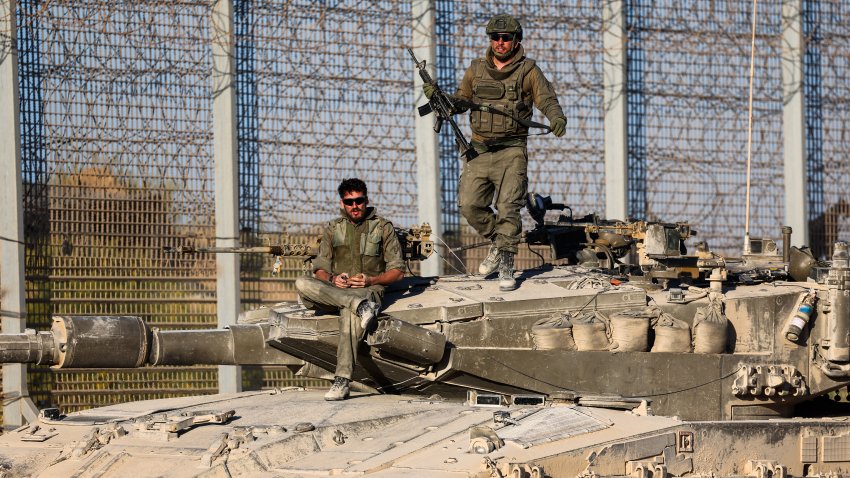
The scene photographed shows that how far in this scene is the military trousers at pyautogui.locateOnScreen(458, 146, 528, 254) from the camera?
45.6 ft

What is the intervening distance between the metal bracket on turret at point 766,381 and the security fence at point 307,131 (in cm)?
805

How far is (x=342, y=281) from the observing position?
1267cm

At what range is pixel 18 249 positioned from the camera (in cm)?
1977

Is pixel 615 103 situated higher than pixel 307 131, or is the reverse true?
pixel 615 103

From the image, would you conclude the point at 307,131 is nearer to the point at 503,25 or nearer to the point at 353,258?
the point at 503,25

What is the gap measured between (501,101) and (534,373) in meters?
2.74

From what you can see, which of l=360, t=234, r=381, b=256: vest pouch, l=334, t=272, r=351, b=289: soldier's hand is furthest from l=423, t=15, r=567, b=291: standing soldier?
l=334, t=272, r=351, b=289: soldier's hand

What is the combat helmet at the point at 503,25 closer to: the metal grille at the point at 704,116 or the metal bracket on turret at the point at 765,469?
the metal bracket on turret at the point at 765,469

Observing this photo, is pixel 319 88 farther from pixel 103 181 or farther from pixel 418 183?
pixel 103 181

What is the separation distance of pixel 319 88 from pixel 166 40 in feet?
7.86

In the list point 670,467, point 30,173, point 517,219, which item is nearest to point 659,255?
point 517,219

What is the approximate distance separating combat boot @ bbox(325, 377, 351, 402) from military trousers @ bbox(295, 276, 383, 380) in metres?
0.07

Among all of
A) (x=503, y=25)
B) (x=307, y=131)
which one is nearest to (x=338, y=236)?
(x=503, y=25)

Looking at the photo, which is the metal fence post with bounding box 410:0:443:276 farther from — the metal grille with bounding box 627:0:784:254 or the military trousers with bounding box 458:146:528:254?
the military trousers with bounding box 458:146:528:254
